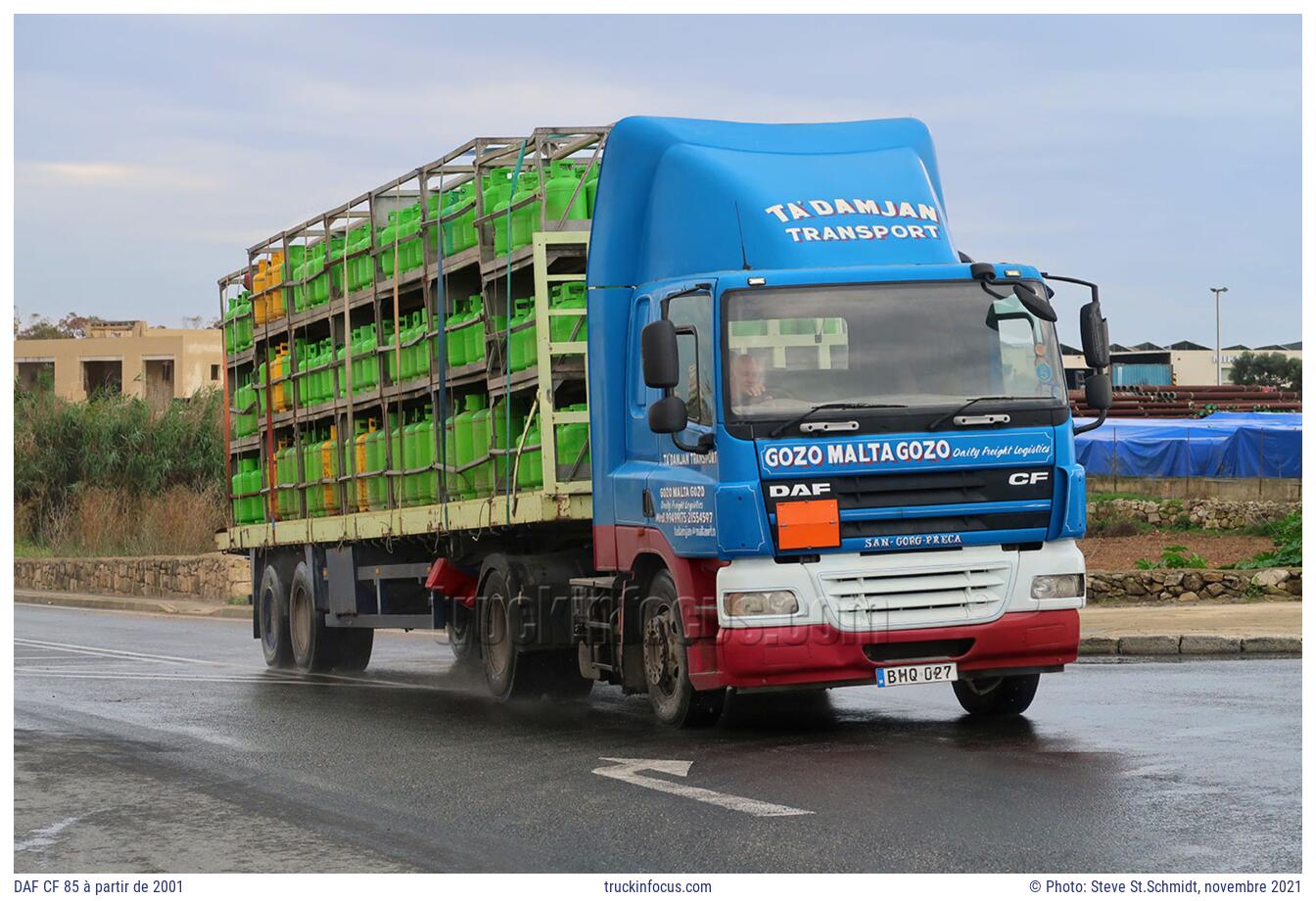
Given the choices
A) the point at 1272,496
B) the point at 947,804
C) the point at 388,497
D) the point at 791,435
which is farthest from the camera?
the point at 1272,496

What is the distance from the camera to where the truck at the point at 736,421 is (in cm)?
1078

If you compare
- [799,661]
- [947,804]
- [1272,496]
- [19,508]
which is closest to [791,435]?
[799,661]

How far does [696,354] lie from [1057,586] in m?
2.48

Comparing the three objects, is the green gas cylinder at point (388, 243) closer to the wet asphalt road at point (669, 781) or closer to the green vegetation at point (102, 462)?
the wet asphalt road at point (669, 781)

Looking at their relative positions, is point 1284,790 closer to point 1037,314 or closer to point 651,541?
point 1037,314

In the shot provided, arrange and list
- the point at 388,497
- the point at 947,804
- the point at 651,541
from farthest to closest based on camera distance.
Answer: the point at 388,497 → the point at 651,541 → the point at 947,804

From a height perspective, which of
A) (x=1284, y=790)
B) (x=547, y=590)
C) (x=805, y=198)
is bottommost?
(x=1284, y=790)

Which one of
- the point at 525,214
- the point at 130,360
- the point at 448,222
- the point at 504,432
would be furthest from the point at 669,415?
the point at 130,360

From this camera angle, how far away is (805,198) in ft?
38.7

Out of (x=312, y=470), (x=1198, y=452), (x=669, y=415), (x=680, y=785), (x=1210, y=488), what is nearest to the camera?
(x=680, y=785)

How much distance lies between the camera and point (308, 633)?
725 inches

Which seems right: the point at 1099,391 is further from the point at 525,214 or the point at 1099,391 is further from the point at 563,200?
the point at 525,214

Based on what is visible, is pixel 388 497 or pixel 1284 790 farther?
pixel 388 497

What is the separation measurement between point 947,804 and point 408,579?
28.7 ft
